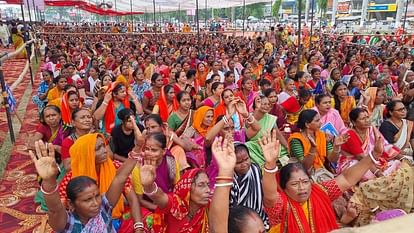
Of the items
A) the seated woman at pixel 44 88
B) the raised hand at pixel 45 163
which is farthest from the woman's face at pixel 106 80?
the raised hand at pixel 45 163

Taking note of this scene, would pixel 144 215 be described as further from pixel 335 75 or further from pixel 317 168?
pixel 335 75

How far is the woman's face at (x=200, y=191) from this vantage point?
2.21 metres

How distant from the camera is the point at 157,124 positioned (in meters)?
3.32

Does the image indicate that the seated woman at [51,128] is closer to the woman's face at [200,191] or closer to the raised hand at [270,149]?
the woman's face at [200,191]

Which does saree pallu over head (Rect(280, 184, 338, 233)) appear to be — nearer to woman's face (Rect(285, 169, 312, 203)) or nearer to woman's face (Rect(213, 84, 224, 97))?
woman's face (Rect(285, 169, 312, 203))

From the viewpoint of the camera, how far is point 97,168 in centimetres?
256

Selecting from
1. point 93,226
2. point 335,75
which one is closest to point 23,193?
point 93,226

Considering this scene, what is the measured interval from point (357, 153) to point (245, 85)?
2.20m

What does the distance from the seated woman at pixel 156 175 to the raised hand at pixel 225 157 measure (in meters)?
0.89

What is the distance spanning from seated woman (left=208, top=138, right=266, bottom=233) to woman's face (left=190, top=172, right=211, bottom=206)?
48 cm

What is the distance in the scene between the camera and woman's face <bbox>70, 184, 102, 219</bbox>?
77.6 inches

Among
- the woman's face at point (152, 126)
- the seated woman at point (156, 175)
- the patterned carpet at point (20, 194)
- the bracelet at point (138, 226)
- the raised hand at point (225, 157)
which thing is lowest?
the patterned carpet at point (20, 194)

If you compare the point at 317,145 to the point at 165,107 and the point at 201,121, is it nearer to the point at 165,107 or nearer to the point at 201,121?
the point at 201,121

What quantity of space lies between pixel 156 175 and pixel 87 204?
0.79 m
